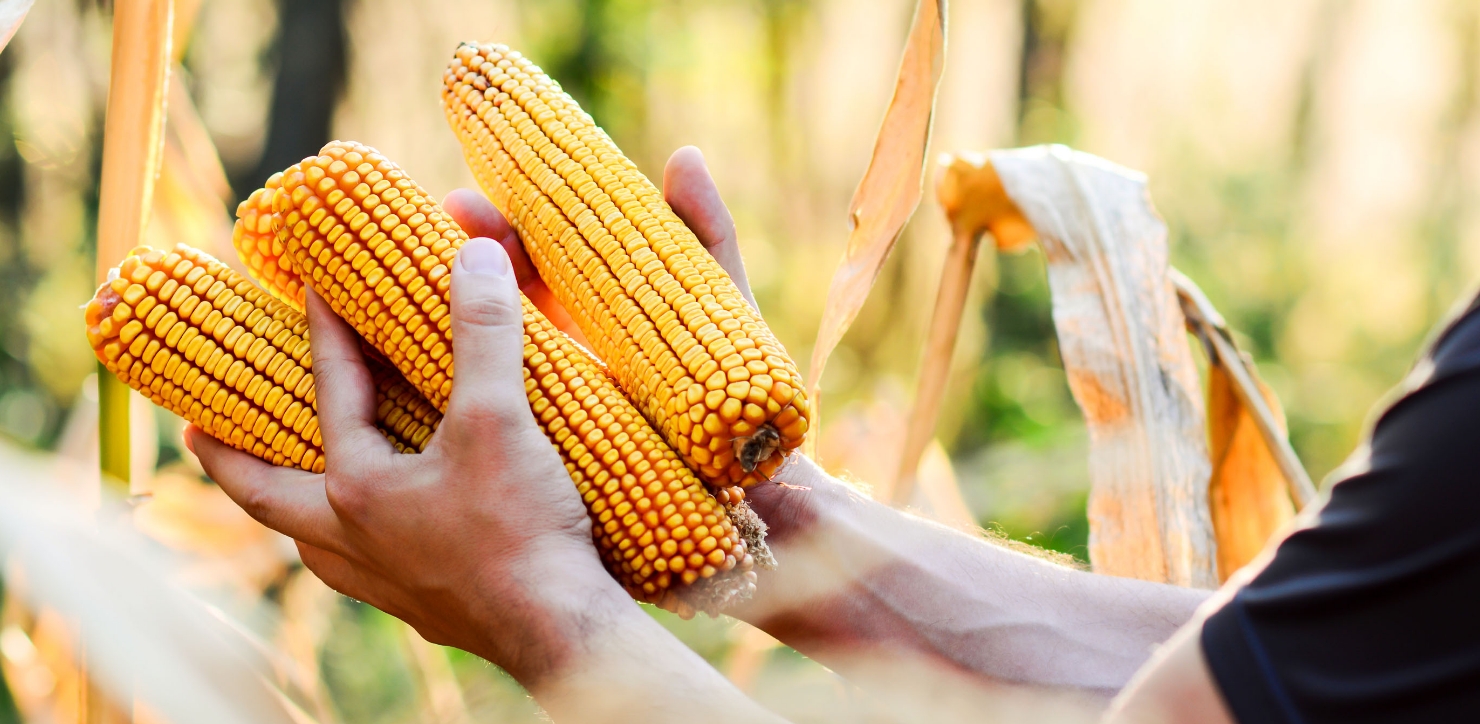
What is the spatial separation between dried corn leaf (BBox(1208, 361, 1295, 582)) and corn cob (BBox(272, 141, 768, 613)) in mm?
1224

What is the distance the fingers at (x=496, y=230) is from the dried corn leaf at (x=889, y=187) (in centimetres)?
42

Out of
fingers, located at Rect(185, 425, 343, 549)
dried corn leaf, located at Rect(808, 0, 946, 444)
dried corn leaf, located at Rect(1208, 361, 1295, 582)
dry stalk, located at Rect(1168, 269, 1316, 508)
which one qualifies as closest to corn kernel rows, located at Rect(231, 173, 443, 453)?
fingers, located at Rect(185, 425, 343, 549)

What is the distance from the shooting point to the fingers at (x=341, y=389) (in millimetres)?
955

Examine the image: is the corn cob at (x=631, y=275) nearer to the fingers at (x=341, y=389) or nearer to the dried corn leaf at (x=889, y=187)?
the fingers at (x=341, y=389)

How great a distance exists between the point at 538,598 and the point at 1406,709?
2.26 feet

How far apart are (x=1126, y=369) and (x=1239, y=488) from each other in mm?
491

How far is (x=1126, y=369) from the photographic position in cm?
154

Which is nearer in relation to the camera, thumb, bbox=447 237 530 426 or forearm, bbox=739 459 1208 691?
thumb, bbox=447 237 530 426

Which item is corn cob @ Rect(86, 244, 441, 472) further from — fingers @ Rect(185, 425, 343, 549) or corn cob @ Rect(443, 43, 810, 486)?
corn cob @ Rect(443, 43, 810, 486)

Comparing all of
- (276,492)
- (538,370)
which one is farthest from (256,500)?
(538,370)

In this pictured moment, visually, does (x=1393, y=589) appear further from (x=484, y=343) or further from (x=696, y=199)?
(x=696, y=199)

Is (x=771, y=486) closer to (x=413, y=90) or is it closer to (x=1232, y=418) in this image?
A: (x=1232, y=418)

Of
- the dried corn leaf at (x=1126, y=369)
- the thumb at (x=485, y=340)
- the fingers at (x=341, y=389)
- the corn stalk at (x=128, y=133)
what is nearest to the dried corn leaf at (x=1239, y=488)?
the dried corn leaf at (x=1126, y=369)

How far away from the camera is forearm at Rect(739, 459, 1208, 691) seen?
1328mm
